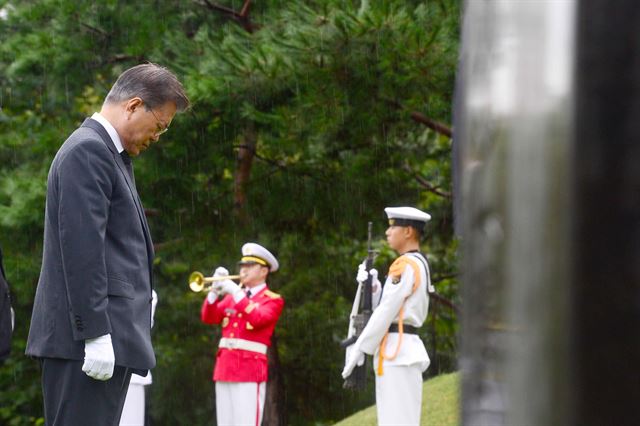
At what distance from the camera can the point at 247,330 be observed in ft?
29.9

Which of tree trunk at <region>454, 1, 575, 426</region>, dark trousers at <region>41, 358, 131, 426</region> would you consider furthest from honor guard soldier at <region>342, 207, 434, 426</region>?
tree trunk at <region>454, 1, 575, 426</region>

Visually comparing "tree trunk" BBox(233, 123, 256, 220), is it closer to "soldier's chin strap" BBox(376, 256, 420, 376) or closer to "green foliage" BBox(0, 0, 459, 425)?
"green foliage" BBox(0, 0, 459, 425)

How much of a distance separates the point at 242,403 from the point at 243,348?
0.44 metres

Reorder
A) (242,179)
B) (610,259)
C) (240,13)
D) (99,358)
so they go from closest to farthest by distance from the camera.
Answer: (610,259), (99,358), (240,13), (242,179)

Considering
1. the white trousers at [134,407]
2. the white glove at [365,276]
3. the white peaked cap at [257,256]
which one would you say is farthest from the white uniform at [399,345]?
the white trousers at [134,407]

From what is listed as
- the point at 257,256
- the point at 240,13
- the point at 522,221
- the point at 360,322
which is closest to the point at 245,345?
the point at 257,256

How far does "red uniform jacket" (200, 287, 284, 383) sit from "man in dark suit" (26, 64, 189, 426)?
5.14 meters

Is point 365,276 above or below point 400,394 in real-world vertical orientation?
above

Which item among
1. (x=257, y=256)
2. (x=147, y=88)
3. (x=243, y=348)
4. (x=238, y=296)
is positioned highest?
(x=147, y=88)

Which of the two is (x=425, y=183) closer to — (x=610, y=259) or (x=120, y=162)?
(x=120, y=162)

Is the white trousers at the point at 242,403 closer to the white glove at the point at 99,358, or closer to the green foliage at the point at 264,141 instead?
the green foliage at the point at 264,141

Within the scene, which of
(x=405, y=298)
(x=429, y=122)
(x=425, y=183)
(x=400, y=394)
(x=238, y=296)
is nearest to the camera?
(x=405, y=298)

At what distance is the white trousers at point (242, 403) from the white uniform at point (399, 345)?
1905mm

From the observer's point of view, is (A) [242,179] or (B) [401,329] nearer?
(B) [401,329]
